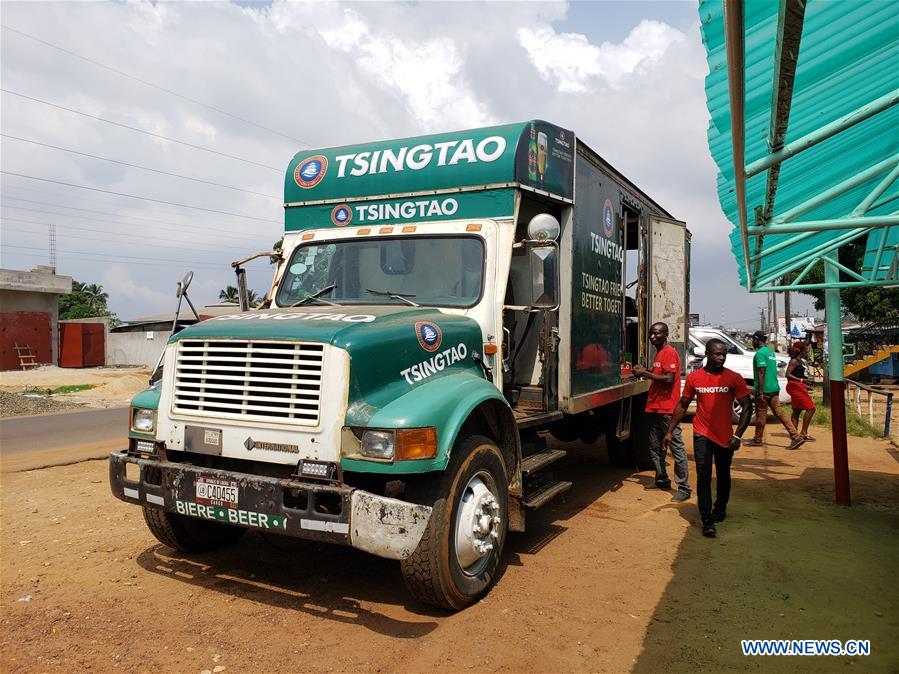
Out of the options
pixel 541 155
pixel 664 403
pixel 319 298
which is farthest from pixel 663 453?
pixel 319 298

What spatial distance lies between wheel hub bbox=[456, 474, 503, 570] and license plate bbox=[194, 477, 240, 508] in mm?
1329

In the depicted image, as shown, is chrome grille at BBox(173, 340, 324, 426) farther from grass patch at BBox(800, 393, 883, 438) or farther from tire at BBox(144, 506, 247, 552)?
grass patch at BBox(800, 393, 883, 438)

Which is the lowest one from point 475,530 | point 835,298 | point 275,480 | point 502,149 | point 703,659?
point 703,659

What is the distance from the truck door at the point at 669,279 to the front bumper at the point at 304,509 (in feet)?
18.8

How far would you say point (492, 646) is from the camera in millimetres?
3729

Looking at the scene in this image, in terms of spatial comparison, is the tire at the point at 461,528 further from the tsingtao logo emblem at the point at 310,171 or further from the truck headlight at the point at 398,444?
the tsingtao logo emblem at the point at 310,171

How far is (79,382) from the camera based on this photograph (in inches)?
992

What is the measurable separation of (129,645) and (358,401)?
5.96 feet

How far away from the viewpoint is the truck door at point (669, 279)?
8.66 m

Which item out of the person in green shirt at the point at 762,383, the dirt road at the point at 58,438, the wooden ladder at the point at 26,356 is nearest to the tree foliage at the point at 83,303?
the wooden ladder at the point at 26,356

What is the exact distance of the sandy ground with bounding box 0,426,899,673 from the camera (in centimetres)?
361

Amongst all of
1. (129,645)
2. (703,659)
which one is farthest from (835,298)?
(129,645)

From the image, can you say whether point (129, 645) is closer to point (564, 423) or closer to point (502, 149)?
point (502, 149)

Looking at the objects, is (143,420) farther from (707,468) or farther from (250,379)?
(707,468)
